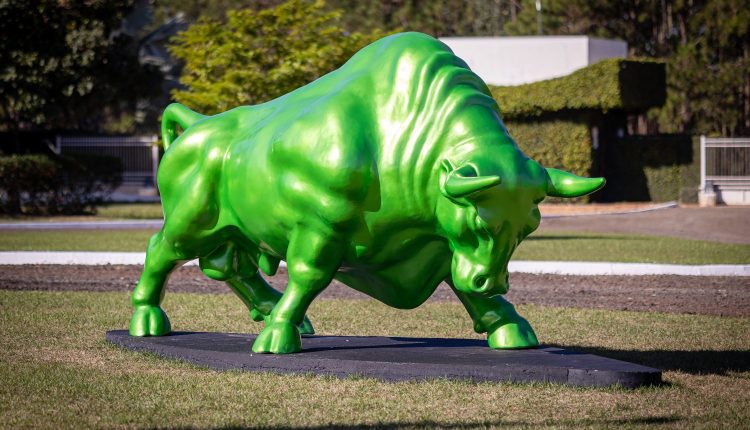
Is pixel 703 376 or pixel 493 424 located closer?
pixel 493 424

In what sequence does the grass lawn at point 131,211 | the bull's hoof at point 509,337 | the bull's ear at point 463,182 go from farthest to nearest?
the grass lawn at point 131,211, the bull's hoof at point 509,337, the bull's ear at point 463,182

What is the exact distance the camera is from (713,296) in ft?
39.1

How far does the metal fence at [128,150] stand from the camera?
3816 cm

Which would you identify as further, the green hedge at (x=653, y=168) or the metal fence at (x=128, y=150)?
the metal fence at (x=128, y=150)

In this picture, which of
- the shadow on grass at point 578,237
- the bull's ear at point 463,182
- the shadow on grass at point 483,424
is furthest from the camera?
the shadow on grass at point 578,237

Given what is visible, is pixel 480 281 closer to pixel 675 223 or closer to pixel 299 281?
pixel 299 281

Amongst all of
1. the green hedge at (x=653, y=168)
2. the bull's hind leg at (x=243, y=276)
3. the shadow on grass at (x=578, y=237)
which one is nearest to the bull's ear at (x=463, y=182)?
the bull's hind leg at (x=243, y=276)

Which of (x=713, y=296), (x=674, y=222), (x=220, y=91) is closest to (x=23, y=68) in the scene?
(x=220, y=91)

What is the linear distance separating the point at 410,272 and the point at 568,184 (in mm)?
1194

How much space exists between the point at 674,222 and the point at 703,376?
19142 millimetres

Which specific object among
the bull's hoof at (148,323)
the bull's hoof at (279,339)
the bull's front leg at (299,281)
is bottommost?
the bull's hoof at (148,323)

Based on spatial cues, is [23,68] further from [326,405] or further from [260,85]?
[326,405]

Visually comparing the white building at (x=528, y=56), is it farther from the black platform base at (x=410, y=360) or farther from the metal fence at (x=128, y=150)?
the black platform base at (x=410, y=360)

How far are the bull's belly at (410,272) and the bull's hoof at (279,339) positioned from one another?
0.56m
